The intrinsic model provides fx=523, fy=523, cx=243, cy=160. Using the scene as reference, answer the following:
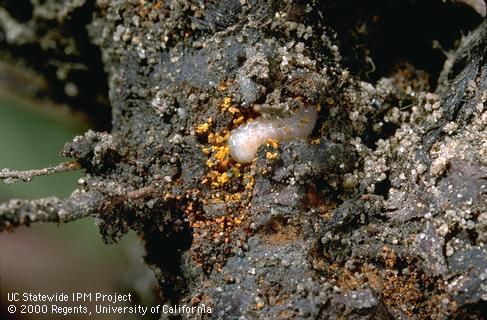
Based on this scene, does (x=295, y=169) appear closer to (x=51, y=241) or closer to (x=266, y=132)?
(x=266, y=132)

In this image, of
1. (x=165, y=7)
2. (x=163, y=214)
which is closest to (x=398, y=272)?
(x=163, y=214)

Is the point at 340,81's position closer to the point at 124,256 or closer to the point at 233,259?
the point at 233,259

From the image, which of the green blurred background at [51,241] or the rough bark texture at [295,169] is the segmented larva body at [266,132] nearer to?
the rough bark texture at [295,169]

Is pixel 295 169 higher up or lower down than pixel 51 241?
lower down

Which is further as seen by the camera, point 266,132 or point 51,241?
point 51,241

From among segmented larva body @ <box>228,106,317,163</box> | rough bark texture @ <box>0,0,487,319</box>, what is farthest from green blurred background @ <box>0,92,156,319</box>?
segmented larva body @ <box>228,106,317,163</box>

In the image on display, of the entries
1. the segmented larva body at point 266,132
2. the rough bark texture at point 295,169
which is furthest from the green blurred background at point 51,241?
the segmented larva body at point 266,132

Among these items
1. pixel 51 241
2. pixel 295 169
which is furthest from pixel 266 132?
Result: pixel 51 241
